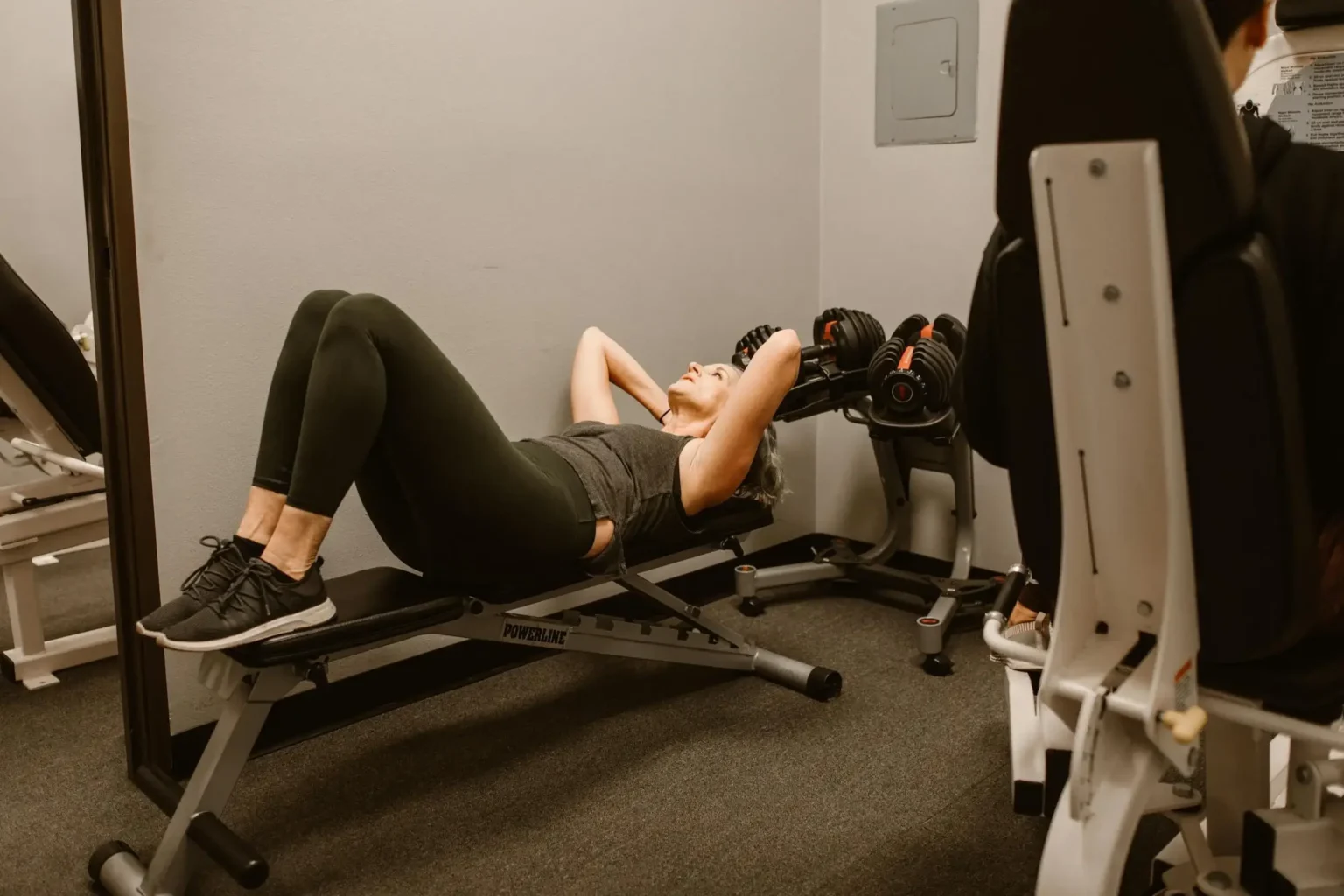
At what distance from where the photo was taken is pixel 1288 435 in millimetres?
896

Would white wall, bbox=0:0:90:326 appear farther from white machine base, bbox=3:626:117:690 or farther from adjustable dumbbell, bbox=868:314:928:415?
adjustable dumbbell, bbox=868:314:928:415

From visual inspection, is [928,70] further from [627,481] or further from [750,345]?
[627,481]

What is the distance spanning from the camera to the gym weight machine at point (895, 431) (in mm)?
2480

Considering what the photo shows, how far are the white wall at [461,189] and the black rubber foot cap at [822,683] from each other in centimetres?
84

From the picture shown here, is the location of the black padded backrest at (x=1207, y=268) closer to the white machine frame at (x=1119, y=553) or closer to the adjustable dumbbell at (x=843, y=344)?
the white machine frame at (x=1119, y=553)

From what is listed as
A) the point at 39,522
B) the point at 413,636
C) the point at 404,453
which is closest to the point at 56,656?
the point at 39,522

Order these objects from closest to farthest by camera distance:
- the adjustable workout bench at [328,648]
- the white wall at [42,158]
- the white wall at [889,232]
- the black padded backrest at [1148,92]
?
1. the black padded backrest at [1148,92]
2. the adjustable workout bench at [328,648]
3. the white wall at [42,158]
4. the white wall at [889,232]

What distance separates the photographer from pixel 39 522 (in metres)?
2.42

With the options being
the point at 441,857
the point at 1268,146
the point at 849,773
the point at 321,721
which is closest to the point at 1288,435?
the point at 1268,146

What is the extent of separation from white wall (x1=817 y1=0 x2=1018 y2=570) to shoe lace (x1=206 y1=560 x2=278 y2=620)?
195cm

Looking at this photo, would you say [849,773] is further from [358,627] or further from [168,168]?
[168,168]

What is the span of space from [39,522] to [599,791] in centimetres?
149

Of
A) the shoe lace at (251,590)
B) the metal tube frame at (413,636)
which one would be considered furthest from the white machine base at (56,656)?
the shoe lace at (251,590)

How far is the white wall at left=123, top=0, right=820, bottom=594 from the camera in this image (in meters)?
1.92
